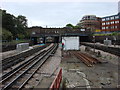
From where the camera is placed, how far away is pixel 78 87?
649 cm

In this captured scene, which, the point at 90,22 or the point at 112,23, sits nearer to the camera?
the point at 112,23

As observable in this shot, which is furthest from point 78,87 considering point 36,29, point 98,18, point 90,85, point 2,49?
point 98,18

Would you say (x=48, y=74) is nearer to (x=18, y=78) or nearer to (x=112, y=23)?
(x=18, y=78)

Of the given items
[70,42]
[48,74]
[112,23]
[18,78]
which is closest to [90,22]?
[112,23]

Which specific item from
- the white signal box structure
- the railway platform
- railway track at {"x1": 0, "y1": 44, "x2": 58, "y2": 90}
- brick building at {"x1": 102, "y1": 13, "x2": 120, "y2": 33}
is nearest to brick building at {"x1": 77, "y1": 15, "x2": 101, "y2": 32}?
brick building at {"x1": 102, "y1": 13, "x2": 120, "y2": 33}

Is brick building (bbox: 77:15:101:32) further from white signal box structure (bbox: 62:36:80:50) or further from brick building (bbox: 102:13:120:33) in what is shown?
white signal box structure (bbox: 62:36:80:50)

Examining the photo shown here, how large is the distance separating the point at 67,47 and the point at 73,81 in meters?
18.5

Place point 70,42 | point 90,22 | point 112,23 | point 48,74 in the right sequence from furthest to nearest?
point 90,22 → point 112,23 → point 70,42 → point 48,74

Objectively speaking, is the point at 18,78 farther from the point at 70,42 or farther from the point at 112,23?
the point at 112,23

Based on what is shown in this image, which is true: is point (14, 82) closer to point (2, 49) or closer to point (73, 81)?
point (73, 81)

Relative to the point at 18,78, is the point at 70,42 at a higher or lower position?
higher

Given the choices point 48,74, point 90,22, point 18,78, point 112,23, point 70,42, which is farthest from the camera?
point 90,22

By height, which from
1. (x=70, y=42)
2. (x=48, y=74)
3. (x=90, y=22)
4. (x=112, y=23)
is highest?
(x=90, y=22)

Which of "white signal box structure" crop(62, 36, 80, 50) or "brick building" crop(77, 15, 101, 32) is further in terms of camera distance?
"brick building" crop(77, 15, 101, 32)
